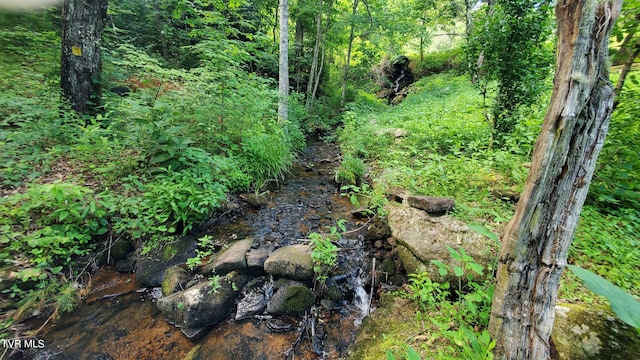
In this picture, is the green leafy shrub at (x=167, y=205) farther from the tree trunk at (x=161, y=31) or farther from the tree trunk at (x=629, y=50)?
the tree trunk at (x=161, y=31)

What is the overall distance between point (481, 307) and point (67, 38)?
7.52m

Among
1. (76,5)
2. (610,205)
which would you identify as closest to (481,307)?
(610,205)

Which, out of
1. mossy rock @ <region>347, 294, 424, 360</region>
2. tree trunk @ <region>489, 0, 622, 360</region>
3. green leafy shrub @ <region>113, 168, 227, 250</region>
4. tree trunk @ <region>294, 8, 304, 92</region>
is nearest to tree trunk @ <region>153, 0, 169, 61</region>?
tree trunk @ <region>294, 8, 304, 92</region>

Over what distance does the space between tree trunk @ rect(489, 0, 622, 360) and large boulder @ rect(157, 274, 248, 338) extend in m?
2.77

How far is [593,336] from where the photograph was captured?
1.74 m

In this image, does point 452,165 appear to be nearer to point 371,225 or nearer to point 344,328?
point 371,225

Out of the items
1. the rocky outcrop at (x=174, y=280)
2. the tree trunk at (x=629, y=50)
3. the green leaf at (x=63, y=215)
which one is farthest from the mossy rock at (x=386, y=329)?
the green leaf at (x=63, y=215)

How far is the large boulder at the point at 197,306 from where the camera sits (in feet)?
9.24

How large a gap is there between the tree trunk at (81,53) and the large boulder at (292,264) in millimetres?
4925

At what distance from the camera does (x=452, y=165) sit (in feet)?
15.1

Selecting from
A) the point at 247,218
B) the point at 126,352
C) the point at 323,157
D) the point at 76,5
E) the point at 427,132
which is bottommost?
the point at 126,352

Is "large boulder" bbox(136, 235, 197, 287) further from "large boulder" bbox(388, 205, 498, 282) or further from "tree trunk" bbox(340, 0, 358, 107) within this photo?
"tree trunk" bbox(340, 0, 358, 107)

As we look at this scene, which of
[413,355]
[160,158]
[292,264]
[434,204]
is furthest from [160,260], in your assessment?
[434,204]

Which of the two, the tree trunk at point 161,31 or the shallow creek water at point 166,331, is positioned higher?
the tree trunk at point 161,31
